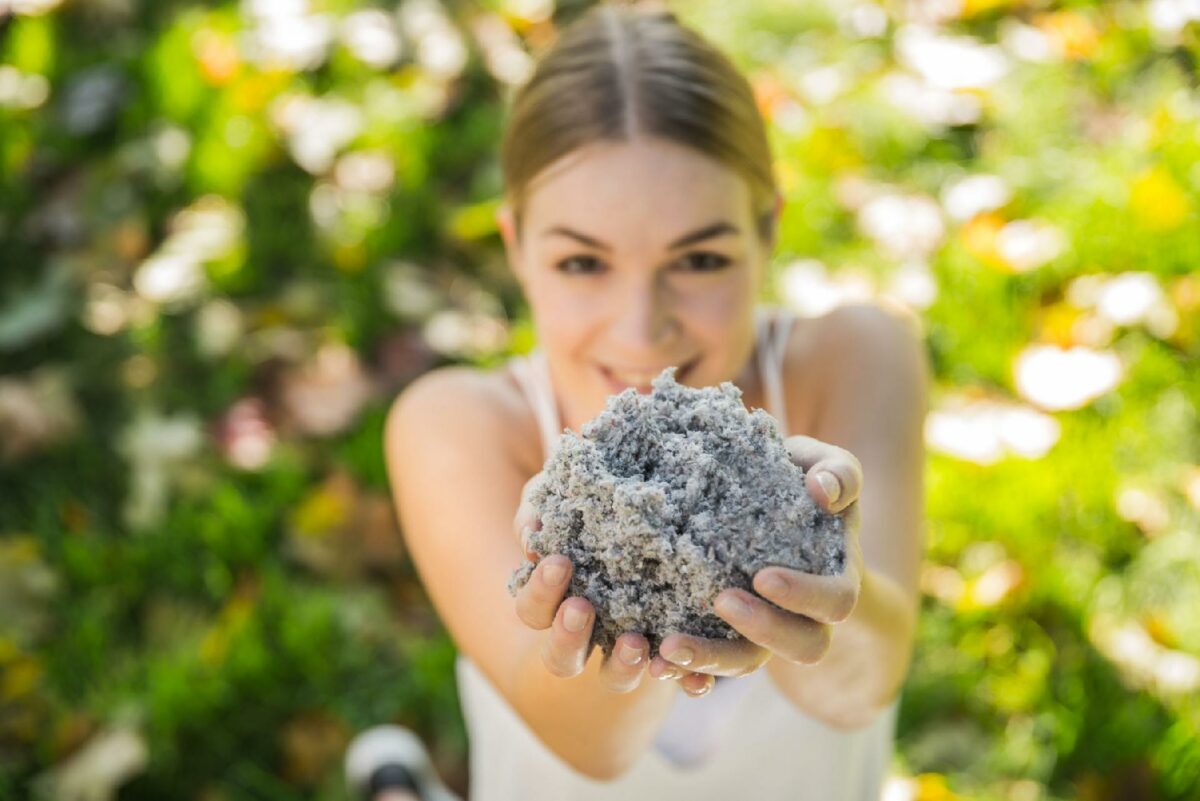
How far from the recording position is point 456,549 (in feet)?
6.52

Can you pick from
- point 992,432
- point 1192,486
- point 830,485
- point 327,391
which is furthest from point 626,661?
point 327,391

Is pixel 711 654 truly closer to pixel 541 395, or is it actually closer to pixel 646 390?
pixel 646 390

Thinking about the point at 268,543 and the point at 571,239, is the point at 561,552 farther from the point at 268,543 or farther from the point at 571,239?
the point at 268,543

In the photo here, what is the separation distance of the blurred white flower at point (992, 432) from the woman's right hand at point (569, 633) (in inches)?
69.0

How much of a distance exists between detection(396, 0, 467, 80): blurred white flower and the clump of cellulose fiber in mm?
2970

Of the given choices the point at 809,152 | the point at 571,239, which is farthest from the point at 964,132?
the point at 571,239

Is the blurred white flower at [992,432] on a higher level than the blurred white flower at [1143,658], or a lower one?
higher

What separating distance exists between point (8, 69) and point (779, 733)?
3.31m

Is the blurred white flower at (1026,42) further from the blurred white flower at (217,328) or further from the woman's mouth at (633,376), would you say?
the blurred white flower at (217,328)

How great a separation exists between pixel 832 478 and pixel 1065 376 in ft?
6.25

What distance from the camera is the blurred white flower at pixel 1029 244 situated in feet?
10.3

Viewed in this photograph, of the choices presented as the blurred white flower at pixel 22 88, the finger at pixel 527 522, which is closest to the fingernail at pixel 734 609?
the finger at pixel 527 522

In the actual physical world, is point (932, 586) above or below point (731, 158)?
below

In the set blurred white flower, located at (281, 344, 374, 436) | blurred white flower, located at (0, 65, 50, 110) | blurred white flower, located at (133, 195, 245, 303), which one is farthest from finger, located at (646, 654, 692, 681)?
blurred white flower, located at (0, 65, 50, 110)
